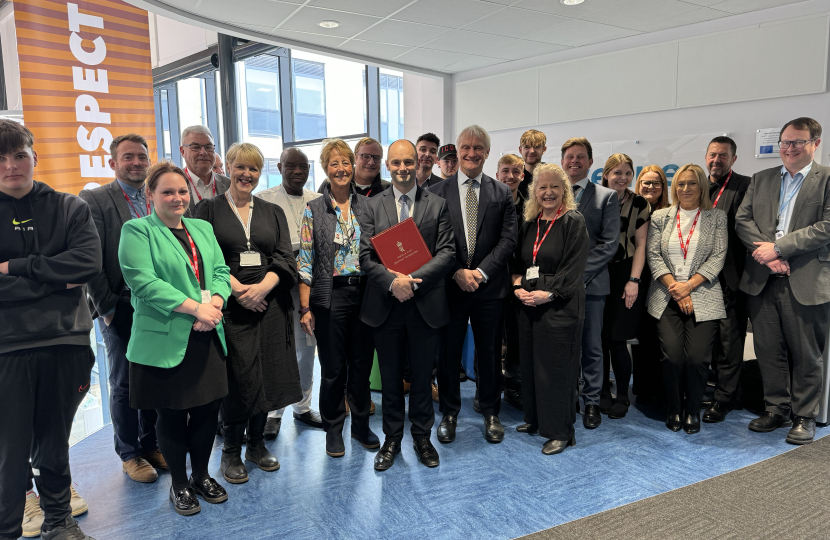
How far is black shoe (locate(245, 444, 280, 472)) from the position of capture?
2.79 meters

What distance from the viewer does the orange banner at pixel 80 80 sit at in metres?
4.29

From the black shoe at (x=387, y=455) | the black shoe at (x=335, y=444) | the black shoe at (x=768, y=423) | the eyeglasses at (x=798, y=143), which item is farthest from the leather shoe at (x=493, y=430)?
the eyeglasses at (x=798, y=143)

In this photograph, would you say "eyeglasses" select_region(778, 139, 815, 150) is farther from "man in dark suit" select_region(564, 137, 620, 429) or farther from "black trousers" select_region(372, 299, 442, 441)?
"black trousers" select_region(372, 299, 442, 441)

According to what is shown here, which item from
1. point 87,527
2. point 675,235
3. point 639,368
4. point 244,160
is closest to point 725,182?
point 675,235

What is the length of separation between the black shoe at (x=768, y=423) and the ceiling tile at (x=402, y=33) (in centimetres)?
424

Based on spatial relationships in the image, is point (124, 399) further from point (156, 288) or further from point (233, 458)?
point (156, 288)

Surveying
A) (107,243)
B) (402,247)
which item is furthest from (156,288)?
(402,247)

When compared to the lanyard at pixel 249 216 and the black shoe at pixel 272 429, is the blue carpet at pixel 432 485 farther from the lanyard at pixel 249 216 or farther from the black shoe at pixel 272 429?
the lanyard at pixel 249 216

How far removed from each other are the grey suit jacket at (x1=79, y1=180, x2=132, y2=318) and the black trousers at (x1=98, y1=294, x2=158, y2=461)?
0.08 metres

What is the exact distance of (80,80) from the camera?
179 inches

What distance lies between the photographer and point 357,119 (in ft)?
24.9

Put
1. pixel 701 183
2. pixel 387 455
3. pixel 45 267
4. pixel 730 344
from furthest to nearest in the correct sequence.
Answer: pixel 730 344
pixel 701 183
pixel 387 455
pixel 45 267

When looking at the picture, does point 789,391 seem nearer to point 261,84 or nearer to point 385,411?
point 385,411

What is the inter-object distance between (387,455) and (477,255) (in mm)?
1237
